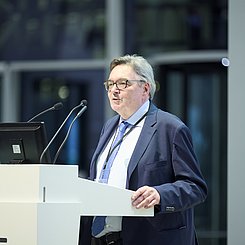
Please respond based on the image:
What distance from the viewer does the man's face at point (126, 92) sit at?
352 centimetres

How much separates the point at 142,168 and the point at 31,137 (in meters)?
0.50

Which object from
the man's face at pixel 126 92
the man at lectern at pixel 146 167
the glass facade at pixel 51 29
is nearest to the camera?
the man at lectern at pixel 146 167

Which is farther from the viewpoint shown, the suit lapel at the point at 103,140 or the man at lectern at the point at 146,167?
the suit lapel at the point at 103,140

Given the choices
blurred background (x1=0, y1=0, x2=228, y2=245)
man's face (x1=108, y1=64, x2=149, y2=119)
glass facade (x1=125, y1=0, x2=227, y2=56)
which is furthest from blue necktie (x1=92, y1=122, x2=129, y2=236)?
glass facade (x1=125, y1=0, x2=227, y2=56)

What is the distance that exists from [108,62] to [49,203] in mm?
5094

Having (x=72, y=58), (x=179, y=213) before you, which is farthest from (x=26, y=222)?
(x=72, y=58)

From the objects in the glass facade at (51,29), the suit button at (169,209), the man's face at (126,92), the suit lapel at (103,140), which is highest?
the glass facade at (51,29)

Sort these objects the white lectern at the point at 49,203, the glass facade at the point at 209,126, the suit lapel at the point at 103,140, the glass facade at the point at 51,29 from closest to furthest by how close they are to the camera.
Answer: the white lectern at the point at 49,203 → the suit lapel at the point at 103,140 → the glass facade at the point at 209,126 → the glass facade at the point at 51,29

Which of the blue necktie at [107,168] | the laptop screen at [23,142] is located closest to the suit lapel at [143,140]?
the blue necktie at [107,168]

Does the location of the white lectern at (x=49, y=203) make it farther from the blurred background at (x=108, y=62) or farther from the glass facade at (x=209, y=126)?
the glass facade at (x=209, y=126)

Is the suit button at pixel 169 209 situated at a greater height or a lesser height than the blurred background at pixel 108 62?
lesser

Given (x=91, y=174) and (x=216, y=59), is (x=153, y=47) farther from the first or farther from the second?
(x=91, y=174)

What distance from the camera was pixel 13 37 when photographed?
854cm

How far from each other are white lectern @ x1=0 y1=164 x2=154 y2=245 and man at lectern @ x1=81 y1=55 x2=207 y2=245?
0.65ft
